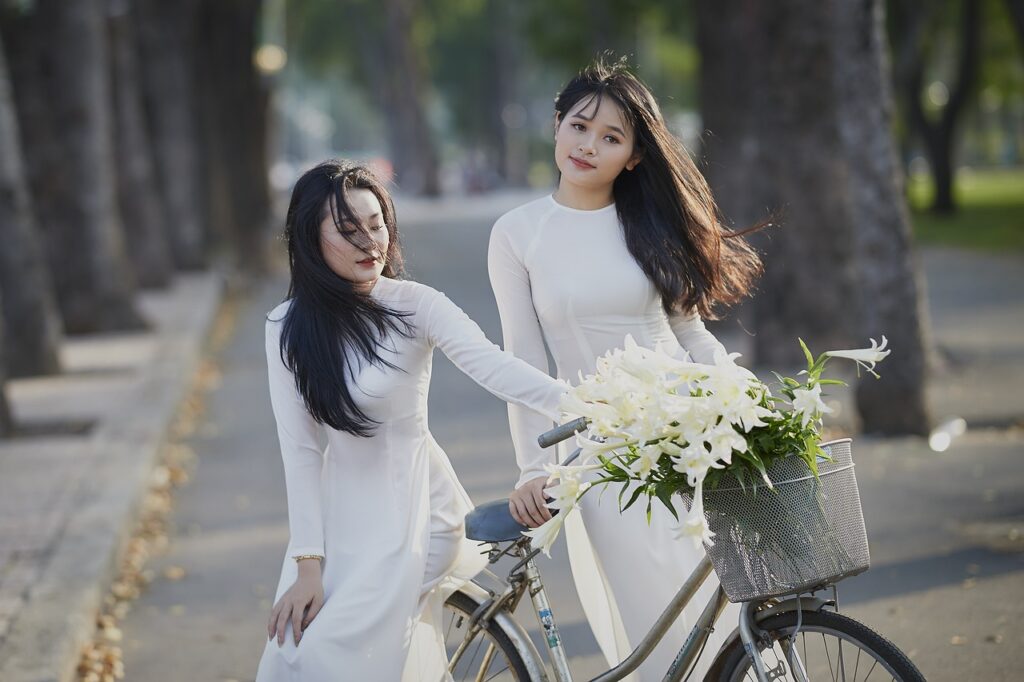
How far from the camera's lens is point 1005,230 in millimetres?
33438

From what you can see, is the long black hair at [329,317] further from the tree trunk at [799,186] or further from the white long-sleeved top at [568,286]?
the tree trunk at [799,186]

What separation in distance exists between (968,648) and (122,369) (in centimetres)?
1080

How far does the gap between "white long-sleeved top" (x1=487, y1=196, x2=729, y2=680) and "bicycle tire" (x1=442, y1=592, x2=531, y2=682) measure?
316mm

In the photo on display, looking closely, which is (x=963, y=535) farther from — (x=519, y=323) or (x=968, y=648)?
(x=519, y=323)

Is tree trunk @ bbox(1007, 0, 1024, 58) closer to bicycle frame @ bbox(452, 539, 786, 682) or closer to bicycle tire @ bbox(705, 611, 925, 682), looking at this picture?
bicycle frame @ bbox(452, 539, 786, 682)

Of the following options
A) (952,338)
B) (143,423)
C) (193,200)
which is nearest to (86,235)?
(143,423)

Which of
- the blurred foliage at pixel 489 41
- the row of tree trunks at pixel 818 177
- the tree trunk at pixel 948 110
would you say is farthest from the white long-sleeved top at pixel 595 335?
the blurred foliage at pixel 489 41

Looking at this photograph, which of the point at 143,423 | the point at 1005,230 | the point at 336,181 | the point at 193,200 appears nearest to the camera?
the point at 336,181

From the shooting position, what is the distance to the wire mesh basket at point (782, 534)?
323 centimetres

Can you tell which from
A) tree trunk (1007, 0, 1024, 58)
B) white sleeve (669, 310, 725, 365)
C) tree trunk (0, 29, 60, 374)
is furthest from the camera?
tree trunk (1007, 0, 1024, 58)

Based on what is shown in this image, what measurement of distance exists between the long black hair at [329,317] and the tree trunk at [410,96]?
174ft

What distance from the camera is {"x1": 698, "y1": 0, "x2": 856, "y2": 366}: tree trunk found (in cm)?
1309

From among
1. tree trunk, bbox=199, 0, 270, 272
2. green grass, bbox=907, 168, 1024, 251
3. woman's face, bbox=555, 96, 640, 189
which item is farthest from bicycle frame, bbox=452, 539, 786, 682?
tree trunk, bbox=199, 0, 270, 272

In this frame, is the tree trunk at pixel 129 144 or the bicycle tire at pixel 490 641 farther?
the tree trunk at pixel 129 144
